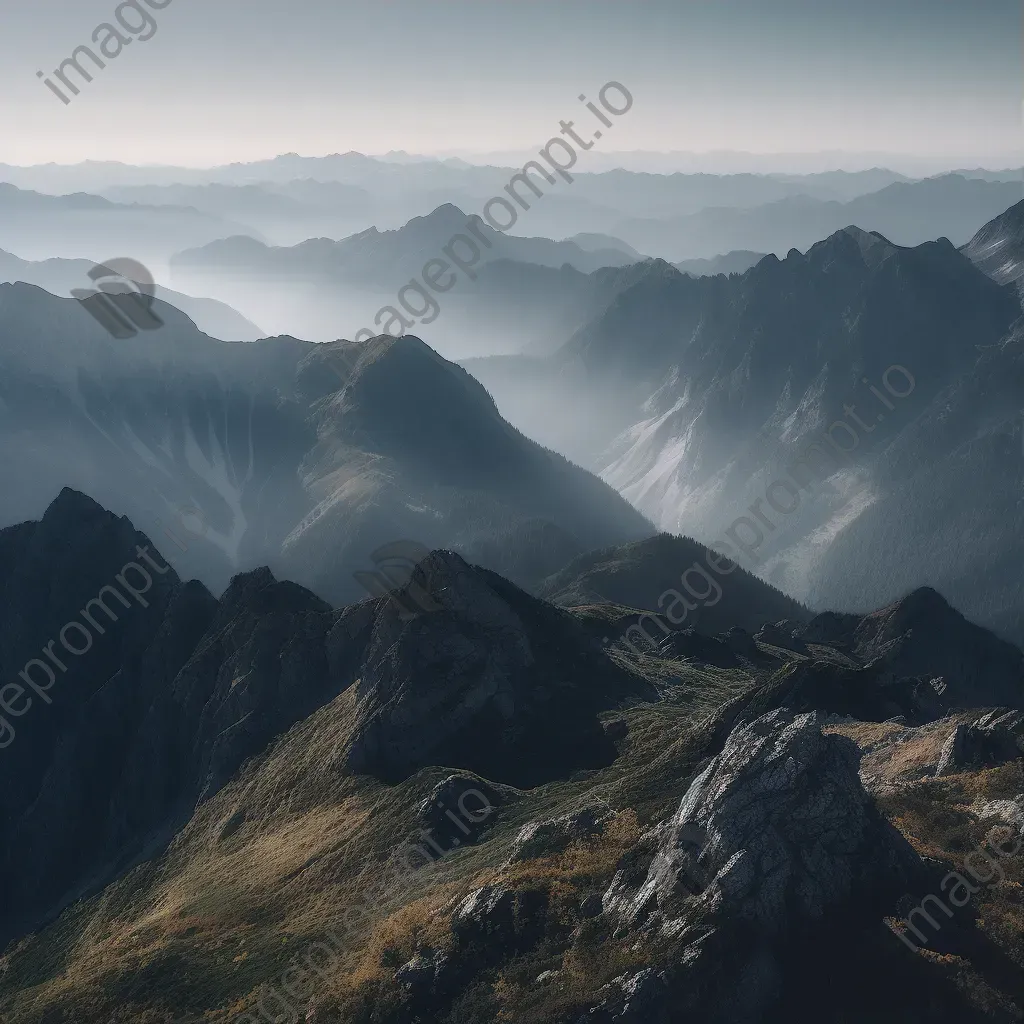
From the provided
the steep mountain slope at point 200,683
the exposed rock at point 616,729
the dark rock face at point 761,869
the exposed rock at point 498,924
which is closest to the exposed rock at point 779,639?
the steep mountain slope at point 200,683

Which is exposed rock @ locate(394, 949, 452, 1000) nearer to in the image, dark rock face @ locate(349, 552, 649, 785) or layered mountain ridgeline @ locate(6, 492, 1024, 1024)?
layered mountain ridgeline @ locate(6, 492, 1024, 1024)

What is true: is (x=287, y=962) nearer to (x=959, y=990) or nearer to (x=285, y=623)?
(x=959, y=990)

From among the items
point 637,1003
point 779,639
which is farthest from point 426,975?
point 779,639

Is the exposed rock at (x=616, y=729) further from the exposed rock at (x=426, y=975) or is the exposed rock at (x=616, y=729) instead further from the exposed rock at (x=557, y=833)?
the exposed rock at (x=426, y=975)

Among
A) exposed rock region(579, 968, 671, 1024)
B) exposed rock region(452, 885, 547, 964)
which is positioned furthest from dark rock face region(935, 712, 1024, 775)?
exposed rock region(579, 968, 671, 1024)

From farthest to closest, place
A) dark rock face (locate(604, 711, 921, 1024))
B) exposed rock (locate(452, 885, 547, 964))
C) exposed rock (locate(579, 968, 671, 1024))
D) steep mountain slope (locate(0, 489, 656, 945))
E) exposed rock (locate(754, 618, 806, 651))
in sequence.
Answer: exposed rock (locate(754, 618, 806, 651)) → steep mountain slope (locate(0, 489, 656, 945)) → exposed rock (locate(452, 885, 547, 964)) → dark rock face (locate(604, 711, 921, 1024)) → exposed rock (locate(579, 968, 671, 1024))

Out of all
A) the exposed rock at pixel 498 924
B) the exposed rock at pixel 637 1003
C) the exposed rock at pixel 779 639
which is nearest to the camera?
the exposed rock at pixel 637 1003
